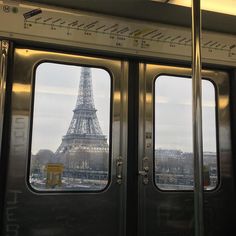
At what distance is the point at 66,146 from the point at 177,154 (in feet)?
2.91

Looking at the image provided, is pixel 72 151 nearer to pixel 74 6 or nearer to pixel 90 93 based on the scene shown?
pixel 90 93

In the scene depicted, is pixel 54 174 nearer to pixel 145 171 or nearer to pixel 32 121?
pixel 32 121

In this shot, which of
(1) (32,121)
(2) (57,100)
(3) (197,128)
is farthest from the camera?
(2) (57,100)

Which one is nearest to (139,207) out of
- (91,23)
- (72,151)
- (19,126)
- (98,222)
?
(98,222)

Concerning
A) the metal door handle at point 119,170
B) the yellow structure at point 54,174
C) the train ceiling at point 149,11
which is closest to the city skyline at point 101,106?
the yellow structure at point 54,174

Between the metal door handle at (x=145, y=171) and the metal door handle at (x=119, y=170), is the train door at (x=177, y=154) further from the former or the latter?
the metal door handle at (x=119, y=170)

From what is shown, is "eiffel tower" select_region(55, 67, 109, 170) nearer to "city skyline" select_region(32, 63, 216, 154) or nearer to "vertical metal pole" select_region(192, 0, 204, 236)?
"city skyline" select_region(32, 63, 216, 154)

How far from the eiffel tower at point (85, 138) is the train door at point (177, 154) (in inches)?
12.6

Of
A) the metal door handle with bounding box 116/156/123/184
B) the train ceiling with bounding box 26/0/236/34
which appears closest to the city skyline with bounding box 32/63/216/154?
the metal door handle with bounding box 116/156/123/184

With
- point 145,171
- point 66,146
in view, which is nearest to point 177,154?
point 145,171

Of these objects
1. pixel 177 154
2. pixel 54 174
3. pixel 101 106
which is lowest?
pixel 54 174

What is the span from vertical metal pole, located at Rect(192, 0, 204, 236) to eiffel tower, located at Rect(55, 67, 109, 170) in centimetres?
120

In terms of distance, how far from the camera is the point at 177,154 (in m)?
2.76

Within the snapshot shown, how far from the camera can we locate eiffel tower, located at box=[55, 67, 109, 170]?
8.17 feet
